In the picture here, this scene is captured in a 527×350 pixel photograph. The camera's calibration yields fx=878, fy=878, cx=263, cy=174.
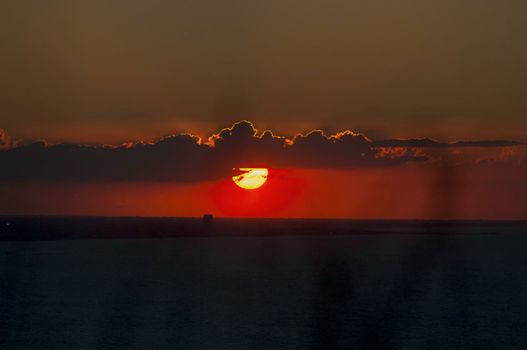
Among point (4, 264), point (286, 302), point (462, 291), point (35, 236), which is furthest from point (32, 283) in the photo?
point (35, 236)

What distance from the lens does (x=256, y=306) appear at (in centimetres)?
6619

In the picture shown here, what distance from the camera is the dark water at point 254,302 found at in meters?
51.6

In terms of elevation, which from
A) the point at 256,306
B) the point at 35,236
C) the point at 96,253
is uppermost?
the point at 35,236

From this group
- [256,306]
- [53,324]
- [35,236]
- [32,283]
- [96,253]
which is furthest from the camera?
[35,236]

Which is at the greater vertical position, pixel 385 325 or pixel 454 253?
pixel 454 253

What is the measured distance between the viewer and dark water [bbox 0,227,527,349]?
169 feet

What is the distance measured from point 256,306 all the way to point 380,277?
110 ft

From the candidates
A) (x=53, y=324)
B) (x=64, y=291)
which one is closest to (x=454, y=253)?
(x=64, y=291)

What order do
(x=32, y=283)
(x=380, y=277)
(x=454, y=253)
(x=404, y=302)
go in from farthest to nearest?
1. (x=454, y=253)
2. (x=380, y=277)
3. (x=32, y=283)
4. (x=404, y=302)

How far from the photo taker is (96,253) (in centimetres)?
13125

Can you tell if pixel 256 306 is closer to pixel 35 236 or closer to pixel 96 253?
pixel 96 253

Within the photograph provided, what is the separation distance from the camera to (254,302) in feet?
225

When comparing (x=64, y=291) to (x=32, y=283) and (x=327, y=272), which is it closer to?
(x=32, y=283)

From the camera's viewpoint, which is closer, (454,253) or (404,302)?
(404,302)
